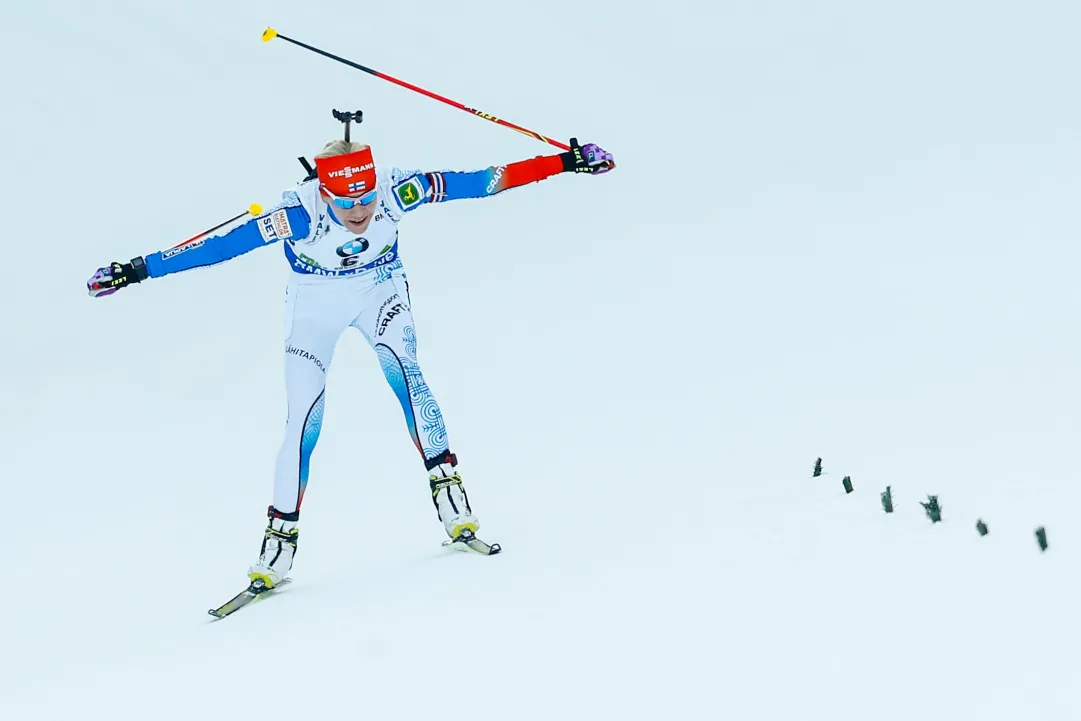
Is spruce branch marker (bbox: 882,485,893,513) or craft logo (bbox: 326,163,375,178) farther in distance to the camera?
craft logo (bbox: 326,163,375,178)

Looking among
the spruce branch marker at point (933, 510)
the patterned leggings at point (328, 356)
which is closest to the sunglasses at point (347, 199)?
the patterned leggings at point (328, 356)

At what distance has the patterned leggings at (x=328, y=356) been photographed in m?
6.11

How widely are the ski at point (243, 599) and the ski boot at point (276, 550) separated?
0.8 inches

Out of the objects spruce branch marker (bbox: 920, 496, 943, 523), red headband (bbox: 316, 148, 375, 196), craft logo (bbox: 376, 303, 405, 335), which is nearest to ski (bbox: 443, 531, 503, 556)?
craft logo (bbox: 376, 303, 405, 335)

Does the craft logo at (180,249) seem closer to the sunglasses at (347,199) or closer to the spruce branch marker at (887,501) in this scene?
the sunglasses at (347,199)

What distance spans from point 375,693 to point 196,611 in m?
2.40

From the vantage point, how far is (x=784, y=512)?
5.41 m

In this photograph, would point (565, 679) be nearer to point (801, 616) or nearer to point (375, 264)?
point (801, 616)

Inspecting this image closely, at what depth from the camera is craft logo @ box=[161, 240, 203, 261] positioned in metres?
5.68

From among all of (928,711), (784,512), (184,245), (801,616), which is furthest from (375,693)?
(184,245)

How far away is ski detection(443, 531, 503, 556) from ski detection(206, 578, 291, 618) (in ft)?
2.94

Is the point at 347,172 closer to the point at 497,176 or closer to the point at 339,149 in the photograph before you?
the point at 339,149

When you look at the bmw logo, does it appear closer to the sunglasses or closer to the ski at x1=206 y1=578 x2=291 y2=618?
the sunglasses

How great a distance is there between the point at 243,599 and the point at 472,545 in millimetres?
1149
